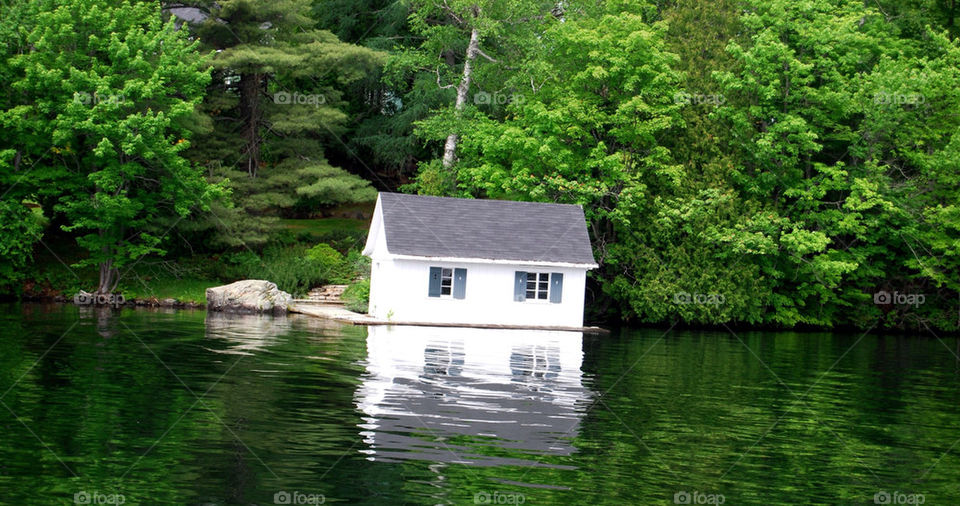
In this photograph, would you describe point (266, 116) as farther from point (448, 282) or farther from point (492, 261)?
point (492, 261)

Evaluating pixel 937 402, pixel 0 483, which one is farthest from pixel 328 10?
pixel 0 483

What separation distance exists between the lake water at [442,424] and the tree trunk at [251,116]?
19946 mm

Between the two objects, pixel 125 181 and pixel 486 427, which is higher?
pixel 125 181

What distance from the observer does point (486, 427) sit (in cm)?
1539

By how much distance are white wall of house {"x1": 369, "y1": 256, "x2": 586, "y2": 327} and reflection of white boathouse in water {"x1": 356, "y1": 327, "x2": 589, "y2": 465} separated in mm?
6647

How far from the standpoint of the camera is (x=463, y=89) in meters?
48.6

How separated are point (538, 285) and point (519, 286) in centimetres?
77

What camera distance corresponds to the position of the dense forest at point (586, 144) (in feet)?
130

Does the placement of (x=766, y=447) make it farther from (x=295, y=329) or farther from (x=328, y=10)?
(x=328, y=10)

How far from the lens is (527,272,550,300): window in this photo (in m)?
38.0

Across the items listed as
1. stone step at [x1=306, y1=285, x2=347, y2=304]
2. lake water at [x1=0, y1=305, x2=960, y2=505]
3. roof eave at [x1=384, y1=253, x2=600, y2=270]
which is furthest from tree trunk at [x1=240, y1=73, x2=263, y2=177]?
lake water at [x1=0, y1=305, x2=960, y2=505]

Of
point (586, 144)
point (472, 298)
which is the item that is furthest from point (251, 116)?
point (472, 298)

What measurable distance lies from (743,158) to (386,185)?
2132 cm

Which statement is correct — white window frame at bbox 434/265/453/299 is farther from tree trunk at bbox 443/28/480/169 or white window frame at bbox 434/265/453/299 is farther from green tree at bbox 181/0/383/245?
tree trunk at bbox 443/28/480/169
